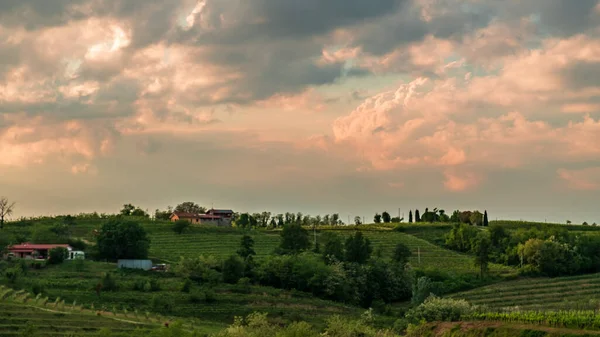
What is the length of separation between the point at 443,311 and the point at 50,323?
4309 cm

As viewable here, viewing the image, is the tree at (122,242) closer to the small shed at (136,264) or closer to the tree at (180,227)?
the small shed at (136,264)

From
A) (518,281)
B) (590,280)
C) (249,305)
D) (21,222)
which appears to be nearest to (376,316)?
(249,305)

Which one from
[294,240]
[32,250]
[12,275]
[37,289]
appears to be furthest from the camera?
[294,240]

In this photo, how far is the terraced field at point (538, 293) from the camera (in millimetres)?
111438

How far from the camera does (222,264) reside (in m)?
119

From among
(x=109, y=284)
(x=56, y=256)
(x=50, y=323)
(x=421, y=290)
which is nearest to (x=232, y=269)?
(x=109, y=284)

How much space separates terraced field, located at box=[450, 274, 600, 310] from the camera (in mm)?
111438

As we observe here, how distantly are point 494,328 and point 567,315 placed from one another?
7352mm

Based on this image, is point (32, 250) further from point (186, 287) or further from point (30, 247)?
point (186, 287)

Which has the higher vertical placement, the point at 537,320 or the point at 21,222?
the point at 21,222

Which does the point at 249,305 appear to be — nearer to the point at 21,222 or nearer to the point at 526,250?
the point at 526,250

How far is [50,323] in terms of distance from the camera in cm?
7844

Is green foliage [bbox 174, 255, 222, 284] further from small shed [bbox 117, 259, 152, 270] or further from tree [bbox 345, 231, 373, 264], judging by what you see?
A: tree [bbox 345, 231, 373, 264]

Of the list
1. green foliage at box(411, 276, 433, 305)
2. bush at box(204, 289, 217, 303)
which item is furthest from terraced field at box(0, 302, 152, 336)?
green foliage at box(411, 276, 433, 305)
